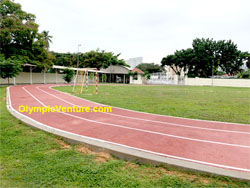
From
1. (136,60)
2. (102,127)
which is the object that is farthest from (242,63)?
(102,127)

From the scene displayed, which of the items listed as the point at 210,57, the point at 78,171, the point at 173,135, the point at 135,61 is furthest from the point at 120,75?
the point at 78,171

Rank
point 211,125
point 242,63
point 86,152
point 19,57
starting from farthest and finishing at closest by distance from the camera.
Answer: point 242,63, point 19,57, point 211,125, point 86,152

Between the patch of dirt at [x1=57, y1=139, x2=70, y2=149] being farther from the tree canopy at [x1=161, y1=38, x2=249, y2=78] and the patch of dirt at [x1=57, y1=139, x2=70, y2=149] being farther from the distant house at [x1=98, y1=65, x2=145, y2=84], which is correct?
the tree canopy at [x1=161, y1=38, x2=249, y2=78]

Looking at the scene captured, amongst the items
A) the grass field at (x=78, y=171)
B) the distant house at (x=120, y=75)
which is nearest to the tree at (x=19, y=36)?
the distant house at (x=120, y=75)

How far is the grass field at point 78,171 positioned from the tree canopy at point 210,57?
41.9 m

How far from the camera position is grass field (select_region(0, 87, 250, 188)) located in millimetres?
2584

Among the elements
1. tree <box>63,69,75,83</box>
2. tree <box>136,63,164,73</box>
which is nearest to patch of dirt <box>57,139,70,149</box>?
tree <box>63,69,75,83</box>

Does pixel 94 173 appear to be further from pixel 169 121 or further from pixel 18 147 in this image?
pixel 169 121

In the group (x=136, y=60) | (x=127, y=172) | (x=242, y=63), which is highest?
(x=136, y=60)

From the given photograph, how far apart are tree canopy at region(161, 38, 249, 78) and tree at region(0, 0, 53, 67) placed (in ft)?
101

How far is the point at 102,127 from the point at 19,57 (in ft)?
69.4

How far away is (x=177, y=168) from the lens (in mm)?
3010

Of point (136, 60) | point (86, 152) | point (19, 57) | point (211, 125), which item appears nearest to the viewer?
point (86, 152)

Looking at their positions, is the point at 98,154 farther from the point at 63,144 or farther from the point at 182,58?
the point at 182,58
